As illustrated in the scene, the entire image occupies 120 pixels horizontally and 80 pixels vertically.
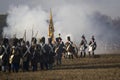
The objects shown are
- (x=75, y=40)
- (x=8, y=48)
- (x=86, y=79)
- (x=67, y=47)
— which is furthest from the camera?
(x=75, y=40)

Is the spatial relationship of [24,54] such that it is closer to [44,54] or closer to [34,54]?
[34,54]

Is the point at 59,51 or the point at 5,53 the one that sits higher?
the point at 59,51

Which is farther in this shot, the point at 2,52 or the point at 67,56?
the point at 67,56

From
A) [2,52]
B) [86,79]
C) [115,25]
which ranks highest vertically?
[115,25]

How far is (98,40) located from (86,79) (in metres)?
35.4

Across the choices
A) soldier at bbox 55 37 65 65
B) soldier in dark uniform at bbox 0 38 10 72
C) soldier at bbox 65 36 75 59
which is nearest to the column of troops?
soldier in dark uniform at bbox 0 38 10 72

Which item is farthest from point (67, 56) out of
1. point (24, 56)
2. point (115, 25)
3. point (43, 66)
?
point (115, 25)

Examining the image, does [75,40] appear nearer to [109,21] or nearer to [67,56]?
[109,21]

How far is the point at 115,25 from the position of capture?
215 ft

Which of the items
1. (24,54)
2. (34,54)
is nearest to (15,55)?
(24,54)

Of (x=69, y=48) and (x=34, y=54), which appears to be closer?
(x=34, y=54)

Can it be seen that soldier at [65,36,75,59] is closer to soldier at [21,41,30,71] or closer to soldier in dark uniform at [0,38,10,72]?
soldier at [21,41,30,71]

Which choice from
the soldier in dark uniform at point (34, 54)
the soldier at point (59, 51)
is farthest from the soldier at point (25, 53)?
the soldier at point (59, 51)

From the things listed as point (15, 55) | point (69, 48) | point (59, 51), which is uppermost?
point (69, 48)
